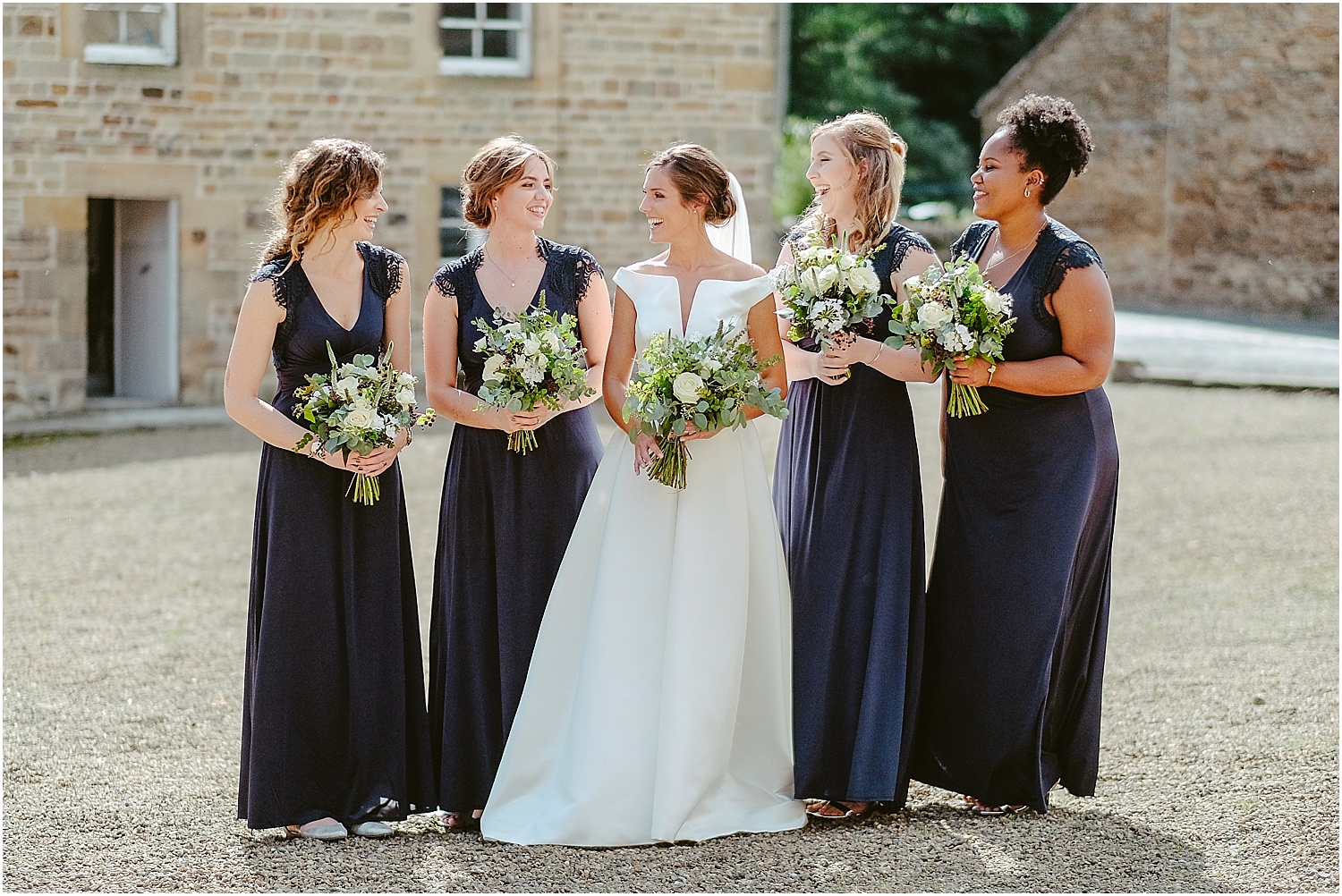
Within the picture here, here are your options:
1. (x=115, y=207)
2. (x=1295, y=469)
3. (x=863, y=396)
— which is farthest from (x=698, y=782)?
(x=115, y=207)

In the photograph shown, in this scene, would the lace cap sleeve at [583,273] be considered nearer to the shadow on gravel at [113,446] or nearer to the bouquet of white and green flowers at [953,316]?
the bouquet of white and green flowers at [953,316]

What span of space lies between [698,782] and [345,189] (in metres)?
2.21

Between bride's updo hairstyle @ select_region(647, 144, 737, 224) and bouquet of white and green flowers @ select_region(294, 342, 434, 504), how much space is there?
1093 millimetres

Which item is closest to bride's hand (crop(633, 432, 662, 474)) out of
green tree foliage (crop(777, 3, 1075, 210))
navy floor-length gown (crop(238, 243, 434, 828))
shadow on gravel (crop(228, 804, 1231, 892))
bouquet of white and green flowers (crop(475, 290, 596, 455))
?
bouquet of white and green flowers (crop(475, 290, 596, 455))

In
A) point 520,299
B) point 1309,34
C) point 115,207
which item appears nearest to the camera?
A: point 520,299

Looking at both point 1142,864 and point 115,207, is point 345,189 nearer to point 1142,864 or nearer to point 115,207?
point 1142,864

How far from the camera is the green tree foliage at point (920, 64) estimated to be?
34.5 m

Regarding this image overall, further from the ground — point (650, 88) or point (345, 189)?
point (650, 88)

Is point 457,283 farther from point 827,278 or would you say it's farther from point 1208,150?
point 1208,150

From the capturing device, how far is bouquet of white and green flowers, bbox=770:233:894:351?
4.57 metres

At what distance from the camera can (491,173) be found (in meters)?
4.84

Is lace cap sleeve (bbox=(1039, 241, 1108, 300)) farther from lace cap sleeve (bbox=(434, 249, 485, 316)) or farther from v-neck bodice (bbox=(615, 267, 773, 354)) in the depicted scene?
lace cap sleeve (bbox=(434, 249, 485, 316))

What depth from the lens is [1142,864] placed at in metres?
4.55

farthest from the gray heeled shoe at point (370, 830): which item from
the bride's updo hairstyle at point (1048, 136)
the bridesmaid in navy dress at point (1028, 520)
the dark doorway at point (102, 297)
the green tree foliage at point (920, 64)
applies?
the green tree foliage at point (920, 64)
